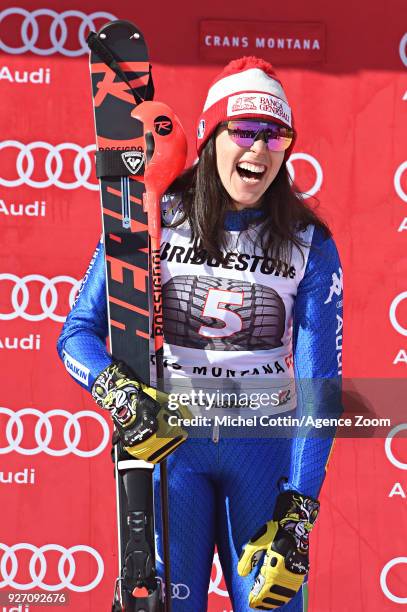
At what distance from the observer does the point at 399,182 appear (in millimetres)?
3531

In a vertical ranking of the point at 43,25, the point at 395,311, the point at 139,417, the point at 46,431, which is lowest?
the point at 46,431

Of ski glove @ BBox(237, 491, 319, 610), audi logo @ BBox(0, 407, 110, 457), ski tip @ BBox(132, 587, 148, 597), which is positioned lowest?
audi logo @ BBox(0, 407, 110, 457)

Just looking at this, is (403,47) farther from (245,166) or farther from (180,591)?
(180,591)

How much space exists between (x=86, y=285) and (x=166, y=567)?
765mm

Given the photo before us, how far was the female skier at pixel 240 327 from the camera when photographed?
2.40 metres

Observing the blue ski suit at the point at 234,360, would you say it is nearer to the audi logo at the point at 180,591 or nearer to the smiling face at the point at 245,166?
the audi logo at the point at 180,591

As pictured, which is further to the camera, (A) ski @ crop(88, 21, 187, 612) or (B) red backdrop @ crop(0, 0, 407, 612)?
(B) red backdrop @ crop(0, 0, 407, 612)

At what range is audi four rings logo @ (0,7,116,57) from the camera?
11.1 ft

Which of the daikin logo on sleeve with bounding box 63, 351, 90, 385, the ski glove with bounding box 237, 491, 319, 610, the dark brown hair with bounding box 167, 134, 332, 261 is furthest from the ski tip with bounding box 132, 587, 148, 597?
the dark brown hair with bounding box 167, 134, 332, 261

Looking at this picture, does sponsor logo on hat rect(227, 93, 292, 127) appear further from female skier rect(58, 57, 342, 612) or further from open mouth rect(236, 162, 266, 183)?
open mouth rect(236, 162, 266, 183)

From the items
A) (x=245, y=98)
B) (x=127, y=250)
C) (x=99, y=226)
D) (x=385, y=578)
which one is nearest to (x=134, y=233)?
(x=127, y=250)

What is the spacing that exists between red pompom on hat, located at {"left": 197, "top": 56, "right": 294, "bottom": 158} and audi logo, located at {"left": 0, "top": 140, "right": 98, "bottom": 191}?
1057 mm

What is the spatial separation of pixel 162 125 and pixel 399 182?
130 cm

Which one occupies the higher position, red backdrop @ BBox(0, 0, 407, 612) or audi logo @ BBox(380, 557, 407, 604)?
red backdrop @ BBox(0, 0, 407, 612)
